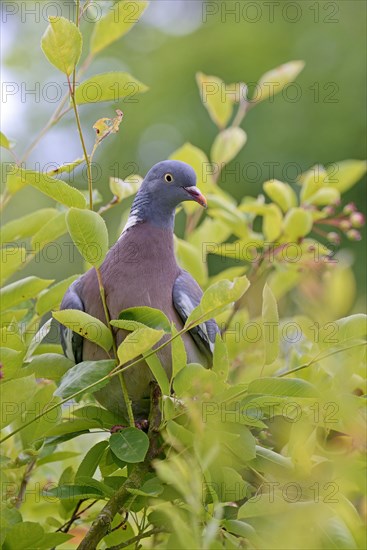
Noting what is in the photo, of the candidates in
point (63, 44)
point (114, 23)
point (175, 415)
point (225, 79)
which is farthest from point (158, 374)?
point (225, 79)

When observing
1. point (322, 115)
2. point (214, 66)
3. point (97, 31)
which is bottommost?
point (322, 115)

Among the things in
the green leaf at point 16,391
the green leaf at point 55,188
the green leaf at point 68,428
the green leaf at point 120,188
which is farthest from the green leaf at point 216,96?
the green leaf at point 16,391

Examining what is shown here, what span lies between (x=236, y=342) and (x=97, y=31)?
73 cm

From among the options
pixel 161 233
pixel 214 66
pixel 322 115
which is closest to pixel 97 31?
pixel 161 233

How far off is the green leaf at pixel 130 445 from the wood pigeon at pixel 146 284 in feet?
0.86

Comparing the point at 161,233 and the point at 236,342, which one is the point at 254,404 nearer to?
the point at 236,342

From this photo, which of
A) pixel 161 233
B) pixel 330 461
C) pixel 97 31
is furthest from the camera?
pixel 161 233

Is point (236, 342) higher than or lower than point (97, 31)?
lower

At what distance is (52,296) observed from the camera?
5.02 ft

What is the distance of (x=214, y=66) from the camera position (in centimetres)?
964

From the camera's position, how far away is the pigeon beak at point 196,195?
74.0 inches

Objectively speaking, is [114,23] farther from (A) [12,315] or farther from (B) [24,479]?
(B) [24,479]

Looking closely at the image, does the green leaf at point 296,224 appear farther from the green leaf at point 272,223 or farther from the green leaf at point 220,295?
the green leaf at point 220,295

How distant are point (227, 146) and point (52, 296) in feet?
2.54
